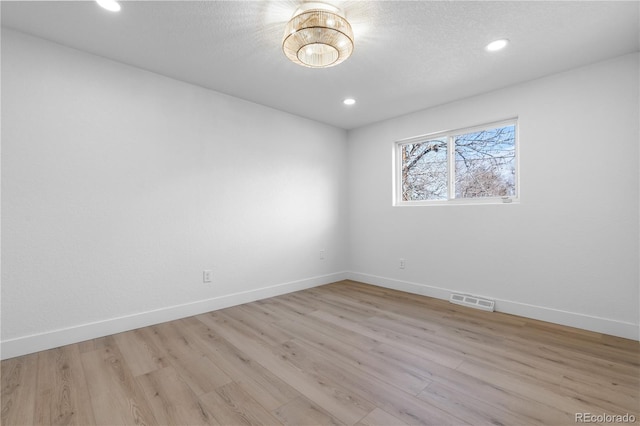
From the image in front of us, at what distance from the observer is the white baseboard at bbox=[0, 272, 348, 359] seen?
2154 mm

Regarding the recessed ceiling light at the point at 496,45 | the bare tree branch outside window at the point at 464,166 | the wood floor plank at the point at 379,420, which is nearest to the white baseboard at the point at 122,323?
the wood floor plank at the point at 379,420

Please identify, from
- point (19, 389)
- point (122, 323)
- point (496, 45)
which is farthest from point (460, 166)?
point (19, 389)

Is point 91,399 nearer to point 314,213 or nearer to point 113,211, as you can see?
point 113,211

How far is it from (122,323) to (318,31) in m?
2.92

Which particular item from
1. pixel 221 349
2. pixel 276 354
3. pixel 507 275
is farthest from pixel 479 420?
pixel 507 275

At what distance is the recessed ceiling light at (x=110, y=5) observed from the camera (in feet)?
6.14

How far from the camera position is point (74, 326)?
93.3 inches

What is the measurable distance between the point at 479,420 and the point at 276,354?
1354 mm

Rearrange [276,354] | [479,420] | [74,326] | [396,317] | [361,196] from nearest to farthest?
[479,420]
[276,354]
[74,326]
[396,317]
[361,196]

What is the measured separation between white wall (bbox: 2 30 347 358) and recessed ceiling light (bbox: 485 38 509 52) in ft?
8.06

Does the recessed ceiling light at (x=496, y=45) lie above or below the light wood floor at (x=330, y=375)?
above

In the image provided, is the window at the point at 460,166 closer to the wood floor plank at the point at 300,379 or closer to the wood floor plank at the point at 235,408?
the wood floor plank at the point at 300,379

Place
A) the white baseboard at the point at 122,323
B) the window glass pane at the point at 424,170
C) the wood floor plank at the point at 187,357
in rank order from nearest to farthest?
the wood floor plank at the point at 187,357 → the white baseboard at the point at 122,323 → the window glass pane at the point at 424,170

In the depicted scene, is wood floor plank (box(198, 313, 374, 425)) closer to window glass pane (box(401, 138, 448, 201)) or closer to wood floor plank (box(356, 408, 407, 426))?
wood floor plank (box(356, 408, 407, 426))
